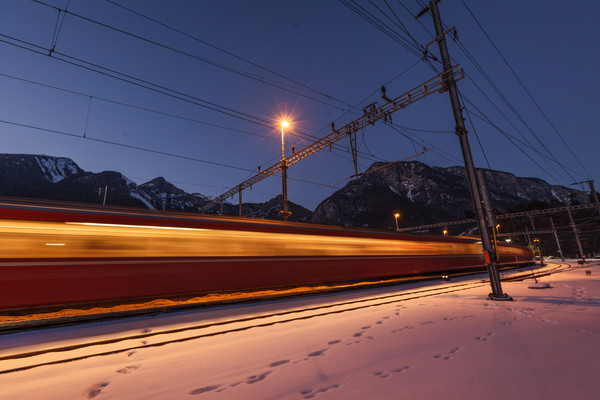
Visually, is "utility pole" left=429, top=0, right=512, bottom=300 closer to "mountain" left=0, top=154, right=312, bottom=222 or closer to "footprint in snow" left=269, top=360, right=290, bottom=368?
"footprint in snow" left=269, top=360, right=290, bottom=368

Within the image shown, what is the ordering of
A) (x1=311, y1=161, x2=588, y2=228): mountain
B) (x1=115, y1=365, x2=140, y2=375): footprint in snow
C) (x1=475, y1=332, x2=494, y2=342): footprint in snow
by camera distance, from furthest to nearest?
(x1=311, y1=161, x2=588, y2=228): mountain, (x1=475, y1=332, x2=494, y2=342): footprint in snow, (x1=115, y1=365, x2=140, y2=375): footprint in snow

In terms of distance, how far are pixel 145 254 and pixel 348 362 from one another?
5040 millimetres

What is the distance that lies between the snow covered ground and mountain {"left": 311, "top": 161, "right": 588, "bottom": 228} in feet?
361

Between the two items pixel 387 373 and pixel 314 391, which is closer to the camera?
pixel 314 391

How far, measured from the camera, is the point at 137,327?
4.01 m

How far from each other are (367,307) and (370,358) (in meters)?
3.03

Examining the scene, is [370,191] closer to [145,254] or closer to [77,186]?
[145,254]

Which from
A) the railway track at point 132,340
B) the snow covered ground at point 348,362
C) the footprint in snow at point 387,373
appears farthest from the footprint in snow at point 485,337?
the railway track at point 132,340

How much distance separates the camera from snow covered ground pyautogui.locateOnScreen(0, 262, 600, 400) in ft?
6.25

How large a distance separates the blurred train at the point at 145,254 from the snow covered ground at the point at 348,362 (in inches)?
51.7

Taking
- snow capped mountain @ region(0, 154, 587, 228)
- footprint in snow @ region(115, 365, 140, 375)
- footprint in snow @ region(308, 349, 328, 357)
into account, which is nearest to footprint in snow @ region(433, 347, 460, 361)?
footprint in snow @ region(308, 349, 328, 357)

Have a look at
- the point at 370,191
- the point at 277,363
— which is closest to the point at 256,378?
the point at 277,363

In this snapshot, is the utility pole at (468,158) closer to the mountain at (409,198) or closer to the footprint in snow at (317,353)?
the footprint in snow at (317,353)

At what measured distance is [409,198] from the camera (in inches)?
5177
